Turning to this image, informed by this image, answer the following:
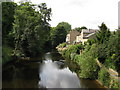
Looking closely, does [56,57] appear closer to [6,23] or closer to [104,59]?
[6,23]

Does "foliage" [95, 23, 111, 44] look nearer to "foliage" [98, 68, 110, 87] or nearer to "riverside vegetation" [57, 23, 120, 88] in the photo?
"riverside vegetation" [57, 23, 120, 88]

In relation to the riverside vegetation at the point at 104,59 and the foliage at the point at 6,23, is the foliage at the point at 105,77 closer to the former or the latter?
the riverside vegetation at the point at 104,59

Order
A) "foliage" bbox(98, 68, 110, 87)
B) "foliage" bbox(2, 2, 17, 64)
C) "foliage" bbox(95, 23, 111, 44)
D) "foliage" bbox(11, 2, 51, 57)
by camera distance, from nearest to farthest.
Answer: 1. "foliage" bbox(2, 2, 17, 64)
2. "foliage" bbox(98, 68, 110, 87)
3. "foliage" bbox(95, 23, 111, 44)
4. "foliage" bbox(11, 2, 51, 57)

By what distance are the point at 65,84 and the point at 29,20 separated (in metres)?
21.0

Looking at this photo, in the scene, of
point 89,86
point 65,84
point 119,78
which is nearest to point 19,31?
point 65,84

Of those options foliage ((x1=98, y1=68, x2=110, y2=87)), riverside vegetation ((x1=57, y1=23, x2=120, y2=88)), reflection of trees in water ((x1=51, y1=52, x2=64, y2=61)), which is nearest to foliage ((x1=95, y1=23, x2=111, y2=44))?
riverside vegetation ((x1=57, y1=23, x2=120, y2=88))

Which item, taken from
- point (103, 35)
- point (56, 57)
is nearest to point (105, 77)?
point (103, 35)

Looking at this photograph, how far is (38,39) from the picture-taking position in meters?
31.2

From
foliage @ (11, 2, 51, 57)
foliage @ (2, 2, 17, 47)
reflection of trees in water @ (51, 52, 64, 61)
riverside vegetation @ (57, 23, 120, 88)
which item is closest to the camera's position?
riverside vegetation @ (57, 23, 120, 88)

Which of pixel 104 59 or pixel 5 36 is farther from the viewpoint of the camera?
pixel 5 36

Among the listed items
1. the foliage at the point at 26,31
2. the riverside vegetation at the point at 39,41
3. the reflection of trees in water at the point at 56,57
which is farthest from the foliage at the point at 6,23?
the reflection of trees in water at the point at 56,57

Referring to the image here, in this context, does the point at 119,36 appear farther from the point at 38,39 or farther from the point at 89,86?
the point at 38,39

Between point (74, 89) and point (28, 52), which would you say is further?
point (28, 52)

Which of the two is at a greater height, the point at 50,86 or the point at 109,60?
the point at 109,60
